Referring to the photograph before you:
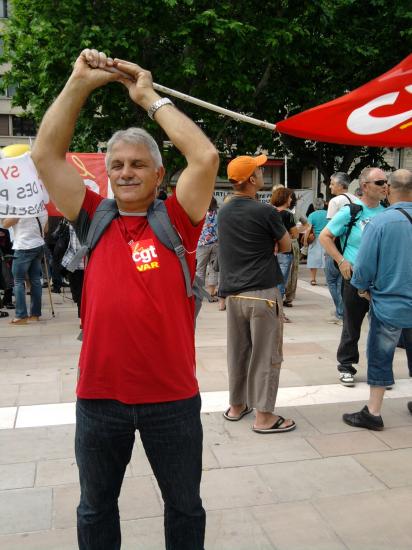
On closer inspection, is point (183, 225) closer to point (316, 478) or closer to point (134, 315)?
point (134, 315)

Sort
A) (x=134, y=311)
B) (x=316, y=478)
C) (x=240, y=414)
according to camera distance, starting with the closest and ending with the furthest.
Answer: (x=134, y=311)
(x=316, y=478)
(x=240, y=414)

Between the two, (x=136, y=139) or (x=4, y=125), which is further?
(x=4, y=125)

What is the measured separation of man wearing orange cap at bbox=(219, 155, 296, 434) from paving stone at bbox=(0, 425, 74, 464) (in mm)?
1281

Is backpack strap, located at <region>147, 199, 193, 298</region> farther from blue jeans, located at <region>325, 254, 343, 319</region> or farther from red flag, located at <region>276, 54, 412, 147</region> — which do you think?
blue jeans, located at <region>325, 254, 343, 319</region>

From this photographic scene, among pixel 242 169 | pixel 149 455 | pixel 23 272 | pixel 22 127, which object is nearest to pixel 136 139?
pixel 149 455

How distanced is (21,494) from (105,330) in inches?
65.8

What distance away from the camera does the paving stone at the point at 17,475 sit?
3.29m

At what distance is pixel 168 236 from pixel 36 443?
242 centimetres

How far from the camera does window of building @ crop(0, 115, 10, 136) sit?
34.3 m

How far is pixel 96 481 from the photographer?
211 centimetres

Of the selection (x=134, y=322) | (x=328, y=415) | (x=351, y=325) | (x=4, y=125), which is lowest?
(x=328, y=415)

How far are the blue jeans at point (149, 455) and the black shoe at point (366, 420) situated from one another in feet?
7.40

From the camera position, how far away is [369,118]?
3.48 meters

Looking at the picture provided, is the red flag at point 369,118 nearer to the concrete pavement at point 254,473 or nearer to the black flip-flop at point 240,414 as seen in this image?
the concrete pavement at point 254,473
